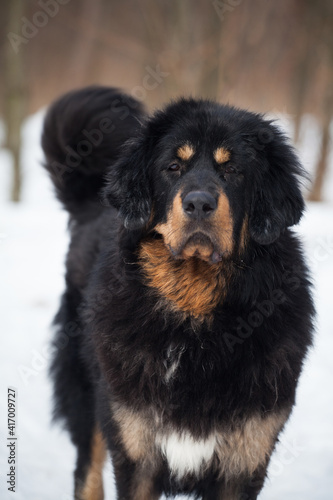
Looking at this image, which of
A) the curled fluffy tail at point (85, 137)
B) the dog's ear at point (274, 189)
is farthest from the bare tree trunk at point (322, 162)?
the dog's ear at point (274, 189)

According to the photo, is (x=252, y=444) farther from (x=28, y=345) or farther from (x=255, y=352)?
(x=28, y=345)

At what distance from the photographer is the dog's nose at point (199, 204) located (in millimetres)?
2396

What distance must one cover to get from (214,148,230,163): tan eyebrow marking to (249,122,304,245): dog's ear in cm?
20

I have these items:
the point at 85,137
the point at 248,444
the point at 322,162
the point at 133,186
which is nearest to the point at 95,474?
the point at 248,444

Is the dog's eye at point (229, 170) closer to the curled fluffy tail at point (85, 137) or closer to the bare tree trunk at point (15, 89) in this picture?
the curled fluffy tail at point (85, 137)

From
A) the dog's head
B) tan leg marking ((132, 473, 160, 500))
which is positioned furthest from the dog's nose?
tan leg marking ((132, 473, 160, 500))

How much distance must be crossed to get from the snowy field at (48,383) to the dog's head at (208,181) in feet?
2.43

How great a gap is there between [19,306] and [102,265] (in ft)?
10.1

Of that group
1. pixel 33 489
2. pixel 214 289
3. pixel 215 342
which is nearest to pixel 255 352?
pixel 215 342

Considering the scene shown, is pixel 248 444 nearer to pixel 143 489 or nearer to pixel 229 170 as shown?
pixel 143 489

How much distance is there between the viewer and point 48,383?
4.15 meters

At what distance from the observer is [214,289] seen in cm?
262

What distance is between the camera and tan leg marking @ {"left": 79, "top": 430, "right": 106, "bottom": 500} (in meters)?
3.34

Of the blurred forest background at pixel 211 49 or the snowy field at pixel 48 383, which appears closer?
the snowy field at pixel 48 383
